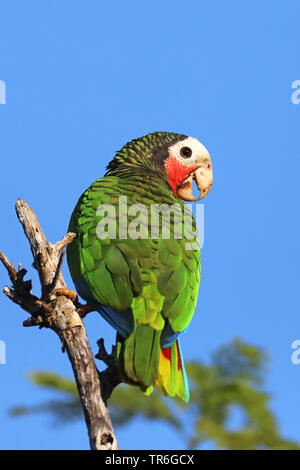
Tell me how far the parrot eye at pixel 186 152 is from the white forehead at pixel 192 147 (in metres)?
0.03

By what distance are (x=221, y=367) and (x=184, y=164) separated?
846cm

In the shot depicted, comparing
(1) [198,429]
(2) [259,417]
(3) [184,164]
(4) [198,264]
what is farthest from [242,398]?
(4) [198,264]

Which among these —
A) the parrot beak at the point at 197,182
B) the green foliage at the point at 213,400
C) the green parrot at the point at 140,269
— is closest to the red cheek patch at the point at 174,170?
the parrot beak at the point at 197,182

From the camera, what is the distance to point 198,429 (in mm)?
12016

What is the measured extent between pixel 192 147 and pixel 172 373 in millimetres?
2684

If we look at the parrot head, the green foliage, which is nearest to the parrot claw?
the parrot head

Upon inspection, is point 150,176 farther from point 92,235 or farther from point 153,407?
point 153,407

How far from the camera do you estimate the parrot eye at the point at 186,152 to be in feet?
18.5

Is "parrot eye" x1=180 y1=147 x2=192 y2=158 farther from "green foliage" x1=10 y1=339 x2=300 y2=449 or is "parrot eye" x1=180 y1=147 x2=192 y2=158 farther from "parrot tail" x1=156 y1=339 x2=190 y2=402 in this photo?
"green foliage" x1=10 y1=339 x2=300 y2=449

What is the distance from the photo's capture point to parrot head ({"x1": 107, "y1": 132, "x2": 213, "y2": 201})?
5.56 meters

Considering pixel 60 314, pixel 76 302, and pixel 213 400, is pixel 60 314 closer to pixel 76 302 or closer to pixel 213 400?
pixel 76 302

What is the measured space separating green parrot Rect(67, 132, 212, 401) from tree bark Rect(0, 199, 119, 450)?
0.20 m

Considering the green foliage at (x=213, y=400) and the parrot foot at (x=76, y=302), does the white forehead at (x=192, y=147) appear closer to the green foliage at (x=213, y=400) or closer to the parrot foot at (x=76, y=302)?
the parrot foot at (x=76, y=302)
